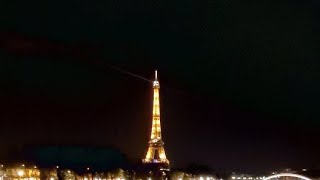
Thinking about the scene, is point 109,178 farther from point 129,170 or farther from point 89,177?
point 129,170

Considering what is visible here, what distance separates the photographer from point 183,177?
65.8m

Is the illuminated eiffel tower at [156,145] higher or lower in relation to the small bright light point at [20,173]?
higher

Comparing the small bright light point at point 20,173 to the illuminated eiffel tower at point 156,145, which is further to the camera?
the illuminated eiffel tower at point 156,145

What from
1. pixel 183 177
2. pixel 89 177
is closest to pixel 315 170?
pixel 183 177

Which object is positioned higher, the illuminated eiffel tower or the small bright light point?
the illuminated eiffel tower

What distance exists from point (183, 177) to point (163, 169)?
2.22 m

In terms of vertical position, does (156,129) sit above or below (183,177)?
above

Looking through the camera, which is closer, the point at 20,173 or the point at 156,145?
the point at 20,173

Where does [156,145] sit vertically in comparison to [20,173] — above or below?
above

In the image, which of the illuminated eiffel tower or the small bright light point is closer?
the small bright light point

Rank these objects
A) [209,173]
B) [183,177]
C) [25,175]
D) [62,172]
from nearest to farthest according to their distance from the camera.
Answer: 1. [25,175]
2. [62,172]
3. [183,177]
4. [209,173]

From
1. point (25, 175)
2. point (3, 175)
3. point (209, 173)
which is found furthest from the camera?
point (209, 173)

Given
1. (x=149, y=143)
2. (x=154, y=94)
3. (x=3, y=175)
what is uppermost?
(x=154, y=94)

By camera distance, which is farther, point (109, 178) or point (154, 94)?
point (154, 94)
